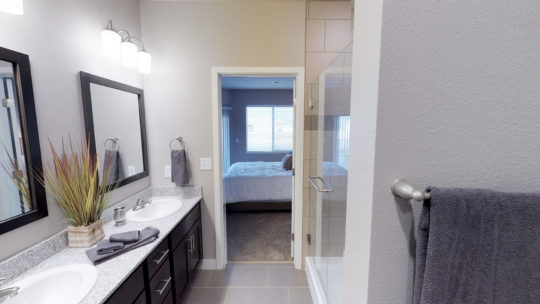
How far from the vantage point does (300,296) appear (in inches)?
76.9

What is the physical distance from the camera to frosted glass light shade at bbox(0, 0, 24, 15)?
86cm

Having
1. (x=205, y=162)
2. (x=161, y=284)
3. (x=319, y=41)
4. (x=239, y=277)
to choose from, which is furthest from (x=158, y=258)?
(x=319, y=41)

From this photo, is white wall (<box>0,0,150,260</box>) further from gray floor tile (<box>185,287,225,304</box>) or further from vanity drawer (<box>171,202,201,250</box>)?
gray floor tile (<box>185,287,225,304</box>)

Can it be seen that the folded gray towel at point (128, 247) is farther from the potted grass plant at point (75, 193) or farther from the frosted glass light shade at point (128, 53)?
the frosted glass light shade at point (128, 53)

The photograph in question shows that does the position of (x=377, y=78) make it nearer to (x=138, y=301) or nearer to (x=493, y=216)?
(x=493, y=216)

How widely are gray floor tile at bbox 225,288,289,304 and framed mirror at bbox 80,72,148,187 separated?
1375 millimetres

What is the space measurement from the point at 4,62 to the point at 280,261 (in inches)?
102

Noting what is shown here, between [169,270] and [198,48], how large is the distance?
1922 millimetres

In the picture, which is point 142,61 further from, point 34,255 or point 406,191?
point 406,191

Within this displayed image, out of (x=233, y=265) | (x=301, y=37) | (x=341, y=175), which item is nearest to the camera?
(x=341, y=175)

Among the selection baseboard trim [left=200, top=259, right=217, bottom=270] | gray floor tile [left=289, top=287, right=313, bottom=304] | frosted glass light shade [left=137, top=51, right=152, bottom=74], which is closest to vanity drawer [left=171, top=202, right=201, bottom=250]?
baseboard trim [left=200, top=259, right=217, bottom=270]

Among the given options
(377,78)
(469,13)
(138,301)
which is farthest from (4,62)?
(469,13)

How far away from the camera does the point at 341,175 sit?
1.33 meters

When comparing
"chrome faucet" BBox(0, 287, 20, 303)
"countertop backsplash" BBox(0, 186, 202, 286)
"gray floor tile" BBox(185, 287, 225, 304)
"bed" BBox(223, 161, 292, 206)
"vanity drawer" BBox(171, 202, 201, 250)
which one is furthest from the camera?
"bed" BBox(223, 161, 292, 206)
